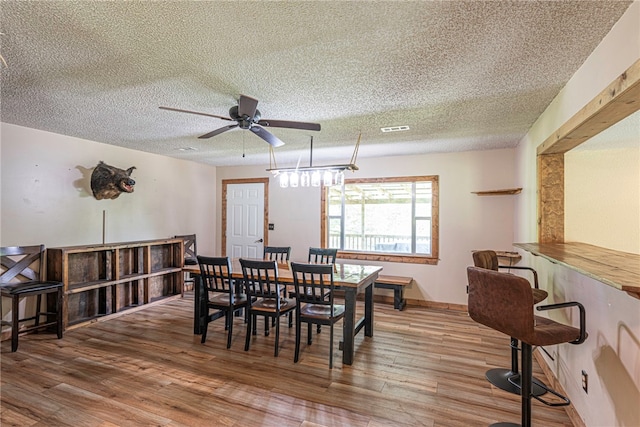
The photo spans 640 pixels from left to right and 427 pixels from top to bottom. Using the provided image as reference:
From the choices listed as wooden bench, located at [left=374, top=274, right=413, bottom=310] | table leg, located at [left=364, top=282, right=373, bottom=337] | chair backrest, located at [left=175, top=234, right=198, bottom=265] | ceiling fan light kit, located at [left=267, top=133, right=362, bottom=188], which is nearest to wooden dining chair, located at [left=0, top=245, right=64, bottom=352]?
chair backrest, located at [left=175, top=234, right=198, bottom=265]

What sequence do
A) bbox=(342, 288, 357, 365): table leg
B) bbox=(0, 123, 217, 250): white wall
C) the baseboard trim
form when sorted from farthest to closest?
bbox=(0, 123, 217, 250): white wall
bbox=(342, 288, 357, 365): table leg
the baseboard trim

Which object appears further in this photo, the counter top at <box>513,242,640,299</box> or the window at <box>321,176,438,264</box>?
the window at <box>321,176,438,264</box>

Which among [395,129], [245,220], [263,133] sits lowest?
[245,220]

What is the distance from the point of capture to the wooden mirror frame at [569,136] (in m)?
1.68

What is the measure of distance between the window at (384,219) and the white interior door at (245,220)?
4.78ft

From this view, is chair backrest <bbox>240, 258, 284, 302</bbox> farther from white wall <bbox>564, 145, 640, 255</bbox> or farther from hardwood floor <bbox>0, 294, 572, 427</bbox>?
white wall <bbox>564, 145, 640, 255</bbox>

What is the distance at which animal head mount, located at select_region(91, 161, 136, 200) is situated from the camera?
4.56m

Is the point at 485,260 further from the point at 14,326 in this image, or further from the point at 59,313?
the point at 14,326

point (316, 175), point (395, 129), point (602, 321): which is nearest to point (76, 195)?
point (316, 175)

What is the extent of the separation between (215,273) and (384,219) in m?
3.16

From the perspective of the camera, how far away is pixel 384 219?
5676 mm

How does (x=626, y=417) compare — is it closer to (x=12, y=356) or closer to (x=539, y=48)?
(x=539, y=48)

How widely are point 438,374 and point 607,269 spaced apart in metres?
1.88

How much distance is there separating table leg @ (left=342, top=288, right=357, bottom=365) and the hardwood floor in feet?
0.37
